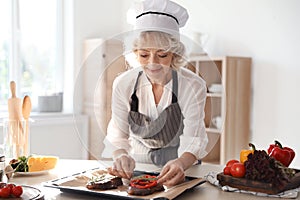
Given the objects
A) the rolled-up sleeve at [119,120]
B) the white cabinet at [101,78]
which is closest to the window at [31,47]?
the white cabinet at [101,78]

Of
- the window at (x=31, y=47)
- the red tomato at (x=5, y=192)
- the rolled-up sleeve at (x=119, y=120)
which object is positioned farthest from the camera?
the window at (x=31, y=47)

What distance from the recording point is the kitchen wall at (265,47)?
3.49m

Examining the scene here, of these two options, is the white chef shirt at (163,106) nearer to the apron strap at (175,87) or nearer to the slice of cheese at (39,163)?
the apron strap at (175,87)

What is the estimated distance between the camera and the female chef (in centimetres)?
184

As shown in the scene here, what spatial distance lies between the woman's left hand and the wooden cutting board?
148 millimetres

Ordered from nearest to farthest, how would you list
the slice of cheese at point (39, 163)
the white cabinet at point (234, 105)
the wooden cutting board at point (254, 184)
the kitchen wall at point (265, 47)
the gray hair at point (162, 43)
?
the wooden cutting board at point (254, 184)
the gray hair at point (162, 43)
the slice of cheese at point (39, 163)
the kitchen wall at point (265, 47)
the white cabinet at point (234, 105)

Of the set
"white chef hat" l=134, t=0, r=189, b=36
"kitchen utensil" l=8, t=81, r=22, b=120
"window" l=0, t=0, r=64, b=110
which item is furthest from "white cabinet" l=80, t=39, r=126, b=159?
"window" l=0, t=0, r=64, b=110

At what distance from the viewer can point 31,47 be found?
4449mm

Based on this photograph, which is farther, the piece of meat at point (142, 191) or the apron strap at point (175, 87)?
the apron strap at point (175, 87)

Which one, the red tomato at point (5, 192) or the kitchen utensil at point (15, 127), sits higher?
the kitchen utensil at point (15, 127)

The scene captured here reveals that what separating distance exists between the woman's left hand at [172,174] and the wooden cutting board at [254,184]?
15 centimetres

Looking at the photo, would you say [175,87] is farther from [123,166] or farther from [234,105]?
[234,105]

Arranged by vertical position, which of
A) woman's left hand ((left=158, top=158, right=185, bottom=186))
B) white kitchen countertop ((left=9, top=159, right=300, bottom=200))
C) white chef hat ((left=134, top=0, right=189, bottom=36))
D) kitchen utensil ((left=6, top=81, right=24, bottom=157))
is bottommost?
white kitchen countertop ((left=9, top=159, right=300, bottom=200))

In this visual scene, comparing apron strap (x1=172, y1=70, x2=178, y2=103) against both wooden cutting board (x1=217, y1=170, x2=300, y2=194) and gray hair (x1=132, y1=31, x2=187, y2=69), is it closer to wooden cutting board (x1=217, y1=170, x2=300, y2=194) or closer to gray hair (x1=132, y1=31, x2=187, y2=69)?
gray hair (x1=132, y1=31, x2=187, y2=69)
